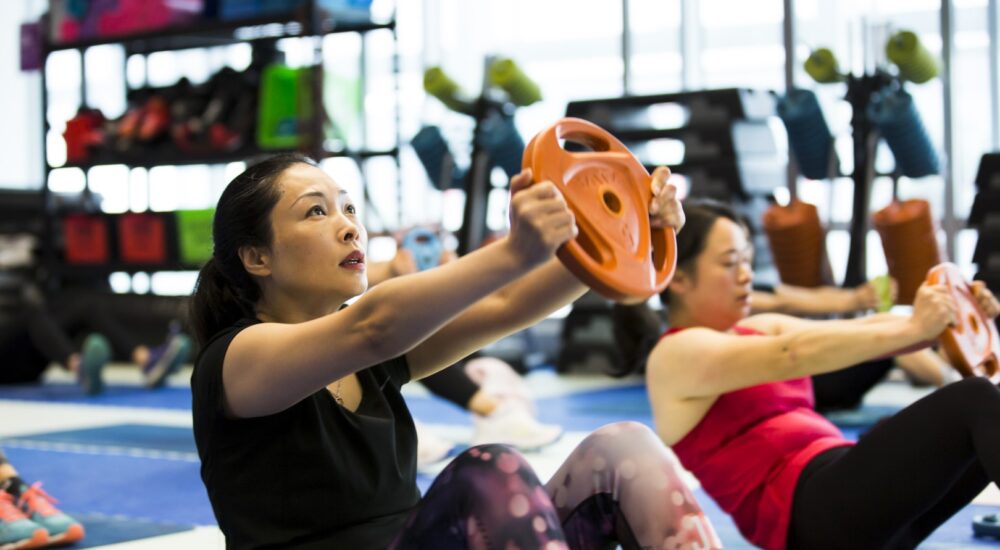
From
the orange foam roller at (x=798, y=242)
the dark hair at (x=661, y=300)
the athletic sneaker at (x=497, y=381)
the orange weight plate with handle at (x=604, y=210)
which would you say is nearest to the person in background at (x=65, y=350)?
the athletic sneaker at (x=497, y=381)

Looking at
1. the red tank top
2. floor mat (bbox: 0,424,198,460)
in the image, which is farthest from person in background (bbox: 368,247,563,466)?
the red tank top

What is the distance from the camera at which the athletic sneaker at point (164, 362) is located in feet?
19.3

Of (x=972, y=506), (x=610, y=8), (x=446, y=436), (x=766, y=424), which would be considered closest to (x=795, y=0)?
(x=610, y=8)

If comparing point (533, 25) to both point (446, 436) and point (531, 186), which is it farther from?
point (531, 186)

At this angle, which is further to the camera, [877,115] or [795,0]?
[795,0]

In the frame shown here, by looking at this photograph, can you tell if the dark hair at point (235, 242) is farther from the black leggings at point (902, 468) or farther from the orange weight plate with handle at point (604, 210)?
the black leggings at point (902, 468)

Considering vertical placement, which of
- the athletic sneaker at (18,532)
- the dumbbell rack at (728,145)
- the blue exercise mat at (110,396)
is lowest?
the blue exercise mat at (110,396)

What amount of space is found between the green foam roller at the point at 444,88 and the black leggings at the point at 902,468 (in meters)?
4.17

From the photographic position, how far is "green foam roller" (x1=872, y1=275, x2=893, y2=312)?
354cm

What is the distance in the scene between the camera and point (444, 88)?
5.91 m

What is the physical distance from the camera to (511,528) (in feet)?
4.65

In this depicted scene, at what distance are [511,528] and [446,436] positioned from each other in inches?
107

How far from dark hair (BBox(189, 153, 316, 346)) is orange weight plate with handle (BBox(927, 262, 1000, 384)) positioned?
43.6 inches

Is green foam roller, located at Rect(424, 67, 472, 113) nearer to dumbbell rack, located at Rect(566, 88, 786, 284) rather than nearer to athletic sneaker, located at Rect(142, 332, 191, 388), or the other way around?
dumbbell rack, located at Rect(566, 88, 786, 284)
